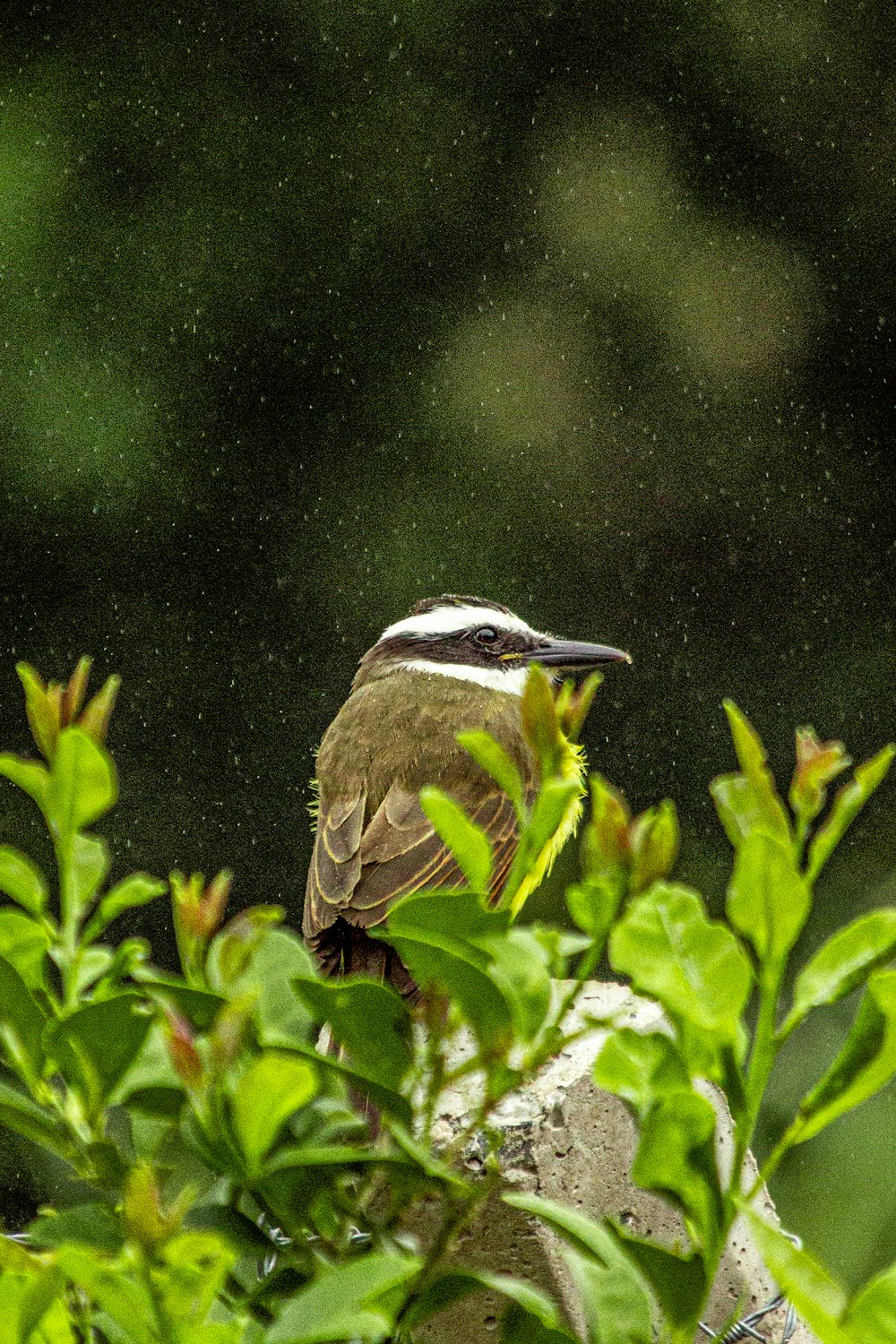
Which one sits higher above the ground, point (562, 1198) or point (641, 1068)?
point (641, 1068)

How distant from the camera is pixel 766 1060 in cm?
52

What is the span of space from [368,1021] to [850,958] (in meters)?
0.16

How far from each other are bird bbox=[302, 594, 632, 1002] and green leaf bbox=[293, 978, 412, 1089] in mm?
1131

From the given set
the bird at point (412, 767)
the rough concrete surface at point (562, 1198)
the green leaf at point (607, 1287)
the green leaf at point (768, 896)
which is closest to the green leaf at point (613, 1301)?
the green leaf at point (607, 1287)

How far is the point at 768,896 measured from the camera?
0.50 m

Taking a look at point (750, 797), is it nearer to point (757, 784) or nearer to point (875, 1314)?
point (757, 784)

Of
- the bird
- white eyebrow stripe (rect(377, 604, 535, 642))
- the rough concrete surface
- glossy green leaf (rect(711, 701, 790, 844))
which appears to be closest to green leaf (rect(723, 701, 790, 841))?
glossy green leaf (rect(711, 701, 790, 844))

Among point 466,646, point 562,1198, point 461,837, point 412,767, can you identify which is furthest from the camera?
point 466,646

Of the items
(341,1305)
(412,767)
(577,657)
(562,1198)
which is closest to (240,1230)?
(341,1305)

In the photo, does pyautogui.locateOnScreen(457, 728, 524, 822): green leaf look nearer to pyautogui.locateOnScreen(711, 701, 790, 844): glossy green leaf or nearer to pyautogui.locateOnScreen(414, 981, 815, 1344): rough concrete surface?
pyautogui.locateOnScreen(711, 701, 790, 844): glossy green leaf

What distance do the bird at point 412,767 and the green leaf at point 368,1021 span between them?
1131mm

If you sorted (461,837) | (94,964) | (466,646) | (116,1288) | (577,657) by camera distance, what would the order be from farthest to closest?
(466,646)
(577,657)
(94,964)
(461,837)
(116,1288)

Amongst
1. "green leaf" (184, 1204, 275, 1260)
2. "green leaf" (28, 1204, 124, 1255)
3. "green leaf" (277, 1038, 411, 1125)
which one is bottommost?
"green leaf" (184, 1204, 275, 1260)

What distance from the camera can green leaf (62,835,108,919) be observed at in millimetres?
599
